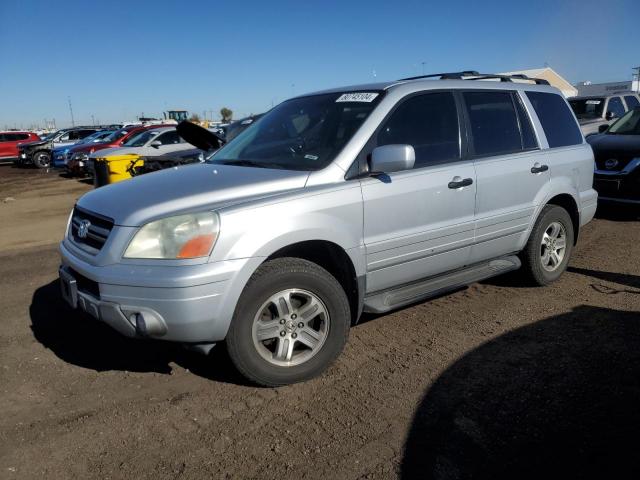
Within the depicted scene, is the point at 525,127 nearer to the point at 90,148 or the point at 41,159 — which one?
the point at 90,148

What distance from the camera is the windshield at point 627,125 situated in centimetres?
905

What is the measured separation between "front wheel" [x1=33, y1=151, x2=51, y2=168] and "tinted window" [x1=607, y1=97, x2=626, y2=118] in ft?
76.1

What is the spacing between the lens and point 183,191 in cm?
330

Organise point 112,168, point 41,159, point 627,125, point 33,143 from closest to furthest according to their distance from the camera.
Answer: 1. point 627,125
2. point 112,168
3. point 41,159
4. point 33,143

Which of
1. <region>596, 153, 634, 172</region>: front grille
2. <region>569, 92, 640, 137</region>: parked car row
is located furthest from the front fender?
<region>569, 92, 640, 137</region>: parked car row

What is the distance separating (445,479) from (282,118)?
9.94 feet

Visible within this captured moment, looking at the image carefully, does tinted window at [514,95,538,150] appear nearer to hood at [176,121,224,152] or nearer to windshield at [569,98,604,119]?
hood at [176,121,224,152]

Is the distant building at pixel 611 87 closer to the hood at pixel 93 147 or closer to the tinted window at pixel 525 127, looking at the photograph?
the hood at pixel 93 147

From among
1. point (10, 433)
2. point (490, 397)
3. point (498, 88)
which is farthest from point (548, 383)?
point (10, 433)

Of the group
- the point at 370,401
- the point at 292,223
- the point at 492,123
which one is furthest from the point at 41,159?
the point at 370,401

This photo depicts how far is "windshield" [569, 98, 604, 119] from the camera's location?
13367 mm

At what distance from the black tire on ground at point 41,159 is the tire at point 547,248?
2525cm

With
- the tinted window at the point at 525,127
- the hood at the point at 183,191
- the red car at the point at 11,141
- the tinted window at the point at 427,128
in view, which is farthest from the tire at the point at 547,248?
the red car at the point at 11,141

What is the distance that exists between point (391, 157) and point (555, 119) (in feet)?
8.41
